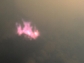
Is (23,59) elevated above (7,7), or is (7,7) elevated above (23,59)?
(7,7)

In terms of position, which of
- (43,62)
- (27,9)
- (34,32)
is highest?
(27,9)

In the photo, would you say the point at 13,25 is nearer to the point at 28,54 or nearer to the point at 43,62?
the point at 28,54

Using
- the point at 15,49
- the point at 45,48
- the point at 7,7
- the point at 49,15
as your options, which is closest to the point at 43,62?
the point at 45,48

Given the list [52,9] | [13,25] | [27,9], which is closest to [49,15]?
[52,9]

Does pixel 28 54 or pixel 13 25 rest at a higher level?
pixel 13 25

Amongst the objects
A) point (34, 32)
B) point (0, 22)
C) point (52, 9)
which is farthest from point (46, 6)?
point (0, 22)

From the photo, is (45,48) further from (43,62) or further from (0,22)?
(0,22)
